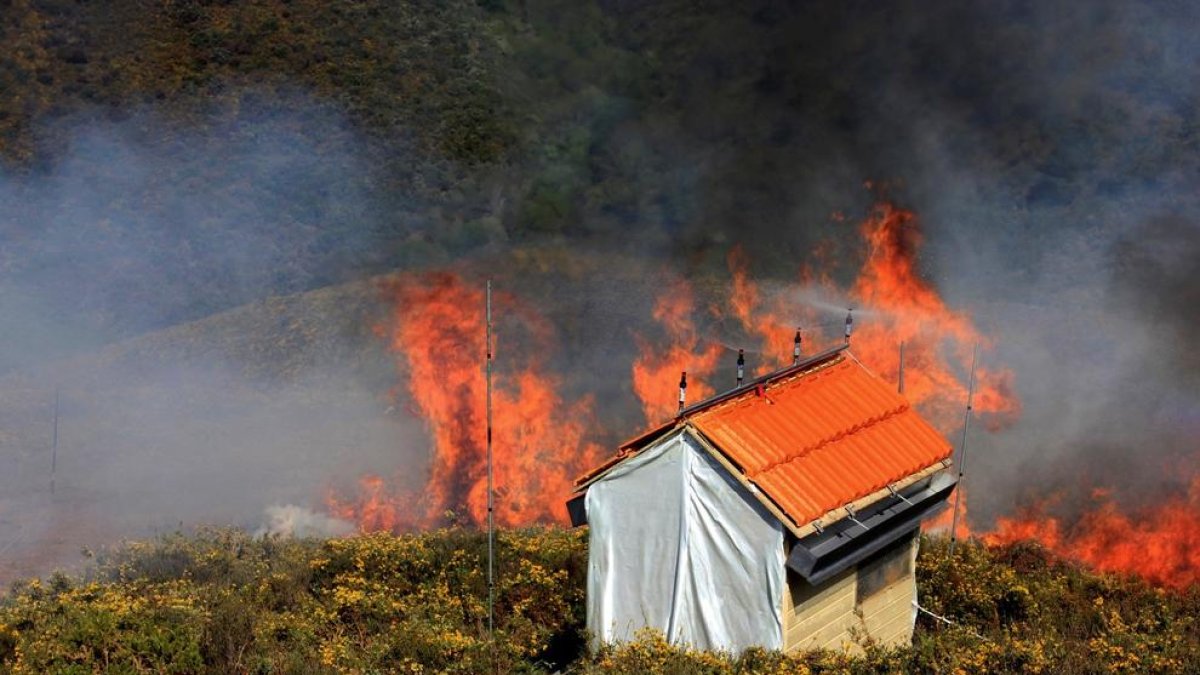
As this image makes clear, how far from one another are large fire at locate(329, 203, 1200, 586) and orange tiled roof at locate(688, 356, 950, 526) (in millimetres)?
7594

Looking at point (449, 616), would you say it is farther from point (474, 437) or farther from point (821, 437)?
point (474, 437)

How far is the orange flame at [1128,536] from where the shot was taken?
1964cm

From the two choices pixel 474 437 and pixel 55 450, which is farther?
pixel 55 450

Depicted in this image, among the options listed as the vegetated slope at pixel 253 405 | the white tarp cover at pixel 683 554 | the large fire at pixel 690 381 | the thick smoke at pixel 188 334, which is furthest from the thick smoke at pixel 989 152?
the white tarp cover at pixel 683 554

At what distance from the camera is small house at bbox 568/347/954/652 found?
40.4 ft

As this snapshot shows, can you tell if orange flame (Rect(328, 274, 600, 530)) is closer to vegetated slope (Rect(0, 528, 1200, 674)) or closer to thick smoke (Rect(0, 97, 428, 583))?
thick smoke (Rect(0, 97, 428, 583))

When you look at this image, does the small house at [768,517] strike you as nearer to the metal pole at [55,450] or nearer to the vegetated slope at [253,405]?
the vegetated slope at [253,405]

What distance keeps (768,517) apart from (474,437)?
13414mm

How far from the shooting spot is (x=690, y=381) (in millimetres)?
26594

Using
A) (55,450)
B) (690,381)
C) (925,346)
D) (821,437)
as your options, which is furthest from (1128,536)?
(55,450)

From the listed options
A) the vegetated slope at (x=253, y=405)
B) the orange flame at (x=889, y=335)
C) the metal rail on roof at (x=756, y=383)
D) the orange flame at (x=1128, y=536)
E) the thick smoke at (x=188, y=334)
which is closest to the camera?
the metal rail on roof at (x=756, y=383)

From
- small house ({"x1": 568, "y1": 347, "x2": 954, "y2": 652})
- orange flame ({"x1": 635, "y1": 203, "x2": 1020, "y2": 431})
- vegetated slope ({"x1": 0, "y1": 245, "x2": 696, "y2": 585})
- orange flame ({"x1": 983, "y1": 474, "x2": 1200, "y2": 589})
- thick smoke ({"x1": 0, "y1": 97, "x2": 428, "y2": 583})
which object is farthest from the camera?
orange flame ({"x1": 635, "y1": 203, "x2": 1020, "y2": 431})

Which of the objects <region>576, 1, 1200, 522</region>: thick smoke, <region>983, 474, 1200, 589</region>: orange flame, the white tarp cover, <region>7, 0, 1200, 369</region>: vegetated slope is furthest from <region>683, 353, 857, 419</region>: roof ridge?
<region>7, 0, 1200, 369</region>: vegetated slope

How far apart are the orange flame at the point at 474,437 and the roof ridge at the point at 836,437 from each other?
10492mm
